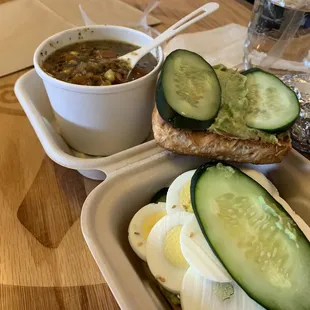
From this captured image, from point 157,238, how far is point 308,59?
79 centimetres

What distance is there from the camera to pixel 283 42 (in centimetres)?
125

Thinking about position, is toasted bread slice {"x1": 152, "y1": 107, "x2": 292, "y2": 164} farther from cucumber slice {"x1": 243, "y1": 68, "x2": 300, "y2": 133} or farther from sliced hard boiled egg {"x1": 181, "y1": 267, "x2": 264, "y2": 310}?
sliced hard boiled egg {"x1": 181, "y1": 267, "x2": 264, "y2": 310}

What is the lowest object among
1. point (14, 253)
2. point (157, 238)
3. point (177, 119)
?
point (14, 253)

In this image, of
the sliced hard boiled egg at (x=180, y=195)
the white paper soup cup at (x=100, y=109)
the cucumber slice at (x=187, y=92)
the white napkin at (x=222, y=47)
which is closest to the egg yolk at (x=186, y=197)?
the sliced hard boiled egg at (x=180, y=195)

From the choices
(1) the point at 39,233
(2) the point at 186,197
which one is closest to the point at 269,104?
(2) the point at 186,197

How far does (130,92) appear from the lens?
0.88 meters

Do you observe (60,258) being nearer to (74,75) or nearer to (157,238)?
(157,238)

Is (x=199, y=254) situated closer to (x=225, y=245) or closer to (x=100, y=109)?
(x=225, y=245)

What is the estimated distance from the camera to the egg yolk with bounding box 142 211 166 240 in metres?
0.78

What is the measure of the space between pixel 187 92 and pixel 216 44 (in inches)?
24.0

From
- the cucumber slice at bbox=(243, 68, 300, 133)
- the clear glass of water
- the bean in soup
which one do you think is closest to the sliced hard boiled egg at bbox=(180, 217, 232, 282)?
the cucumber slice at bbox=(243, 68, 300, 133)

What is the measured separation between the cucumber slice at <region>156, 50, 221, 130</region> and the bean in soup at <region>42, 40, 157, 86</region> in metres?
0.11

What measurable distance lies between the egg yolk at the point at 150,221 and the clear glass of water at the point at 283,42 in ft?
1.53

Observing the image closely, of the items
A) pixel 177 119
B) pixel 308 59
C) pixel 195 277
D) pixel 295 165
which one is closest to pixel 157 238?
pixel 195 277
